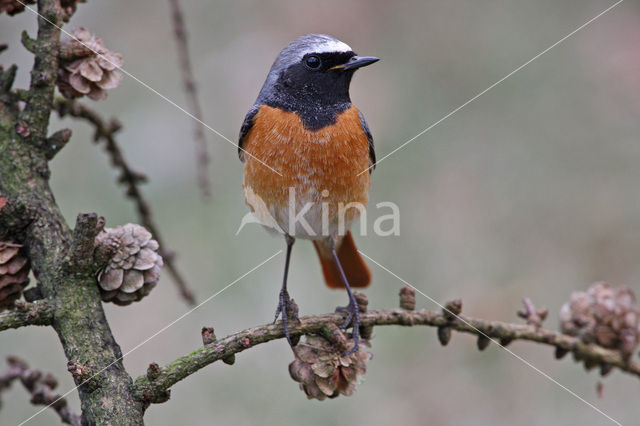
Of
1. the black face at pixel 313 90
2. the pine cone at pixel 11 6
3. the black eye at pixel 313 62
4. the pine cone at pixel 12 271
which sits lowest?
the pine cone at pixel 12 271

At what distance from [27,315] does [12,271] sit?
246 mm

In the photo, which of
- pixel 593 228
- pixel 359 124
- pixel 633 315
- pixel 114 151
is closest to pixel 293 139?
pixel 359 124

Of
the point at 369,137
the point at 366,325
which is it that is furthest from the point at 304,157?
the point at 366,325

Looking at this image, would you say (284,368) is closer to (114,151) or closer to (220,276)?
(220,276)

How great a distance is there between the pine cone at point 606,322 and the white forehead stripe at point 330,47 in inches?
50.3

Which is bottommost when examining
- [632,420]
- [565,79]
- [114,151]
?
[632,420]

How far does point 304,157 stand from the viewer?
2.76 metres

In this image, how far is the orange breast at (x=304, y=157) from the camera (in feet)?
9.07

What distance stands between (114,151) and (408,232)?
2436 mm

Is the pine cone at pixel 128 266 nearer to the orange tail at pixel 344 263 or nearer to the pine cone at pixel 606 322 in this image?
the pine cone at pixel 606 322

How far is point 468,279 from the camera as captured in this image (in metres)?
4.37

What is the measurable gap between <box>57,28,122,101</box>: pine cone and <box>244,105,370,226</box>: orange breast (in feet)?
2.64

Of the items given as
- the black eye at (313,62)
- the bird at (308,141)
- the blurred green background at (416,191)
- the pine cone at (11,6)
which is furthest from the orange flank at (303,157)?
the blurred green background at (416,191)

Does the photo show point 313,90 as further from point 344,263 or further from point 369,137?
point 344,263
